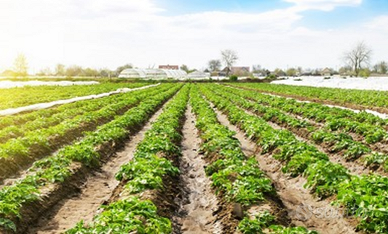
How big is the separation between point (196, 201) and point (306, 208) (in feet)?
8.01

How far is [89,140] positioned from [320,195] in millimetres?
7858

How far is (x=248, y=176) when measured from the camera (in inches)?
331

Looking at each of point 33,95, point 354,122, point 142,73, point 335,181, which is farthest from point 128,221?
point 142,73

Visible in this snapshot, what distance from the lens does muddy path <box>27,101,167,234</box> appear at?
7.09m

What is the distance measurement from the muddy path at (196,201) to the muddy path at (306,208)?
62.5 inches

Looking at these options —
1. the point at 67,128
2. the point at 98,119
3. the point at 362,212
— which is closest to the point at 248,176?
the point at 362,212

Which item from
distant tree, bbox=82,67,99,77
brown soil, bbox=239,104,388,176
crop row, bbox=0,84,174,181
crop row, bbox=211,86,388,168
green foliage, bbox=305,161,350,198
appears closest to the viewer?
green foliage, bbox=305,161,350,198

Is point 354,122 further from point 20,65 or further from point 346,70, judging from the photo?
point 346,70

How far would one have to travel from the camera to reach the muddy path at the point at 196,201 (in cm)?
721

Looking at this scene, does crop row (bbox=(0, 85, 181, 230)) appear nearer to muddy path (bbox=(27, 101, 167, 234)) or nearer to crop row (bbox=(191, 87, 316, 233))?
muddy path (bbox=(27, 101, 167, 234))

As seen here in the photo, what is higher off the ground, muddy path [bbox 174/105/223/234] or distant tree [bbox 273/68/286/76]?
distant tree [bbox 273/68/286/76]

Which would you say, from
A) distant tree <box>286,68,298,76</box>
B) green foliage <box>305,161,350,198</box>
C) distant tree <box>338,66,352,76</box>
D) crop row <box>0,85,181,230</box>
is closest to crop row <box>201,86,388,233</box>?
green foliage <box>305,161,350,198</box>

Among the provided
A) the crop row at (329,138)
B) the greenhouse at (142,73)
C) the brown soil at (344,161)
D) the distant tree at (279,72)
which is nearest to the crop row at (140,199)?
the brown soil at (344,161)

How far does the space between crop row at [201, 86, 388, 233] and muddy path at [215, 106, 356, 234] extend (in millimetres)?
204
